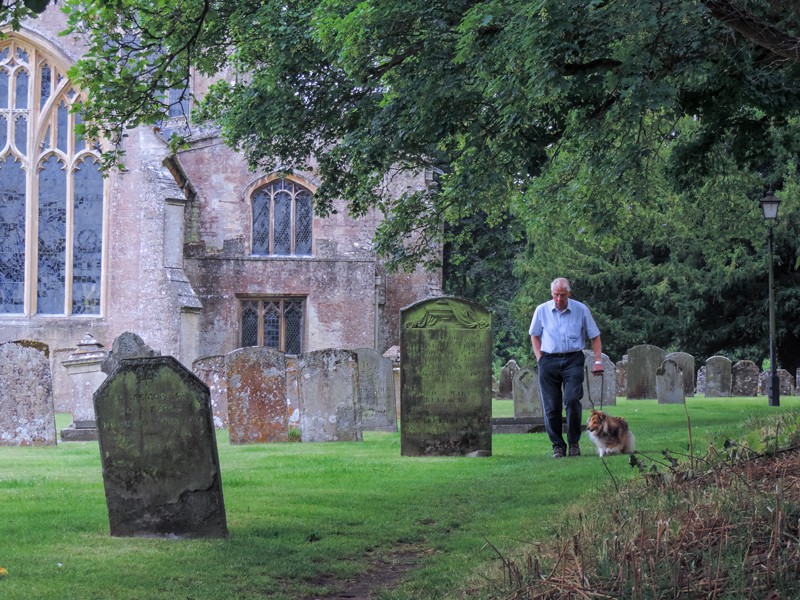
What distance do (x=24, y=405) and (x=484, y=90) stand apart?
24.9 ft

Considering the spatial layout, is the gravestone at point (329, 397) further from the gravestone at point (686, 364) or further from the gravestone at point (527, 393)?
the gravestone at point (686, 364)

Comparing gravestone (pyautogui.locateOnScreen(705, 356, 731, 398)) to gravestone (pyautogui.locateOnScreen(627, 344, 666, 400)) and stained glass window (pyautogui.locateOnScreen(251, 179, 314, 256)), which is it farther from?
stained glass window (pyautogui.locateOnScreen(251, 179, 314, 256))

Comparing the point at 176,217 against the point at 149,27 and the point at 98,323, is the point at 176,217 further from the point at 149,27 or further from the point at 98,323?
the point at 149,27

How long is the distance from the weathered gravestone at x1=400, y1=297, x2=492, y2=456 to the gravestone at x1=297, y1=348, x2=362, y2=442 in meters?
2.73

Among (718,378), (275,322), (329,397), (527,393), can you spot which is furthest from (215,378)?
(718,378)

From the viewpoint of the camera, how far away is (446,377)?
11.7 meters

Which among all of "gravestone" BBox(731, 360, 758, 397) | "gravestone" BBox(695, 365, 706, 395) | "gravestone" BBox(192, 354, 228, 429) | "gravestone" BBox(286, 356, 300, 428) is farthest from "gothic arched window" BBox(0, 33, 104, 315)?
"gravestone" BBox(731, 360, 758, 397)

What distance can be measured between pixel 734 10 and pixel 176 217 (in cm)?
2256

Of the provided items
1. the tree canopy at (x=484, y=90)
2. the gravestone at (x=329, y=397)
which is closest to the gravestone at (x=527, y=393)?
the tree canopy at (x=484, y=90)

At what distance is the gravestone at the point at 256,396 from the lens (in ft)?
48.2

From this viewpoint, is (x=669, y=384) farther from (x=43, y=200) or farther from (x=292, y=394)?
(x=43, y=200)

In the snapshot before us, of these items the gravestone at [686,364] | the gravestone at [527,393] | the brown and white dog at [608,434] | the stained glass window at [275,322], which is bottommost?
the brown and white dog at [608,434]

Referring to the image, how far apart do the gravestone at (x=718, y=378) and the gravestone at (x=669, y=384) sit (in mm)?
5117

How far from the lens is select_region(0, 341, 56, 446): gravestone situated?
1490 cm
